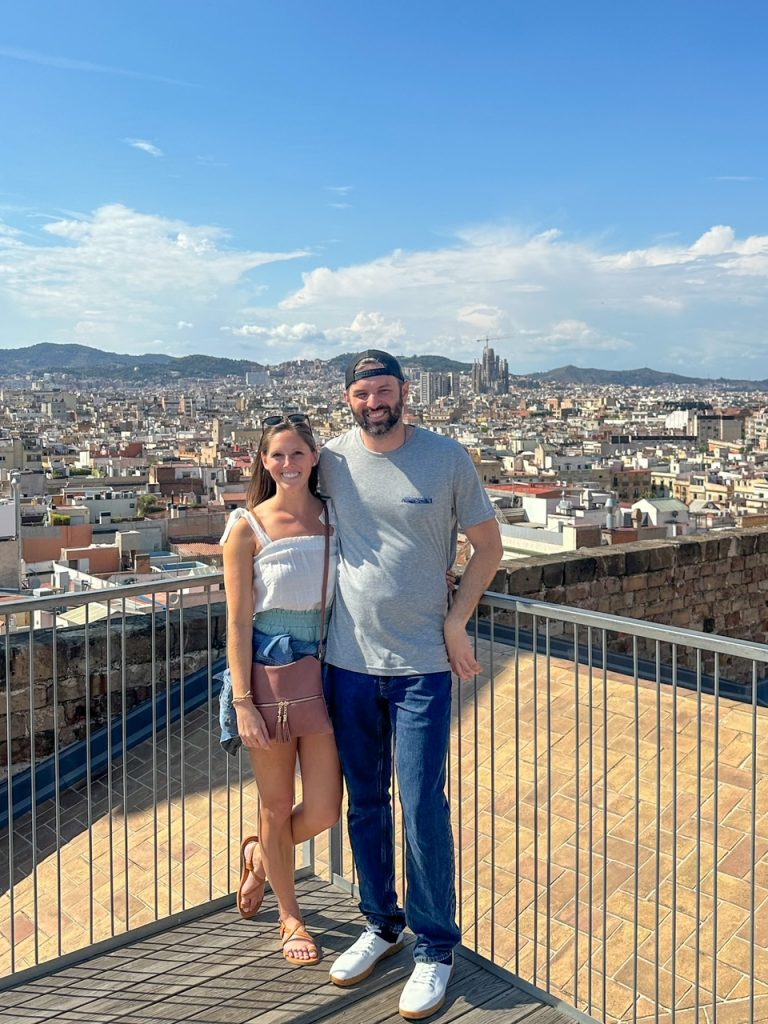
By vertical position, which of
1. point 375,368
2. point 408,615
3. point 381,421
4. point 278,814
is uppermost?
point 375,368

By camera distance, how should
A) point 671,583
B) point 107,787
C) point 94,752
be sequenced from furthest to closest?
point 671,583, point 94,752, point 107,787

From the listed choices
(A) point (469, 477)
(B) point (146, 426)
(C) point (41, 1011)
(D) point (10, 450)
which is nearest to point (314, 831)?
(C) point (41, 1011)

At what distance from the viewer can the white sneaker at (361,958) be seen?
2.62 meters

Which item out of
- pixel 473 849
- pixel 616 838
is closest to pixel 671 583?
pixel 616 838

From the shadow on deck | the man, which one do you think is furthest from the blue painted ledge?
the man

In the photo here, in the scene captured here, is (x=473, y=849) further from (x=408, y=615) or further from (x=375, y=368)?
(x=375, y=368)

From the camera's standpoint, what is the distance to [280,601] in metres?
2.53

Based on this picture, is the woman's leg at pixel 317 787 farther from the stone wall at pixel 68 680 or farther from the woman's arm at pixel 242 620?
the stone wall at pixel 68 680

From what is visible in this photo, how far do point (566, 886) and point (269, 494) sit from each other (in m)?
2.05

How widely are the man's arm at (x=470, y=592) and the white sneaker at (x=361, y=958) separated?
0.84 m

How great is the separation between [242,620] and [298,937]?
97cm

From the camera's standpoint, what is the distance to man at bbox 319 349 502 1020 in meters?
2.46

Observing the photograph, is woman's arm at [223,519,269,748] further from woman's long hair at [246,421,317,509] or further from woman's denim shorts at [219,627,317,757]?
woman's long hair at [246,421,317,509]

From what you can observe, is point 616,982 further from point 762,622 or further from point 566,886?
point 762,622
